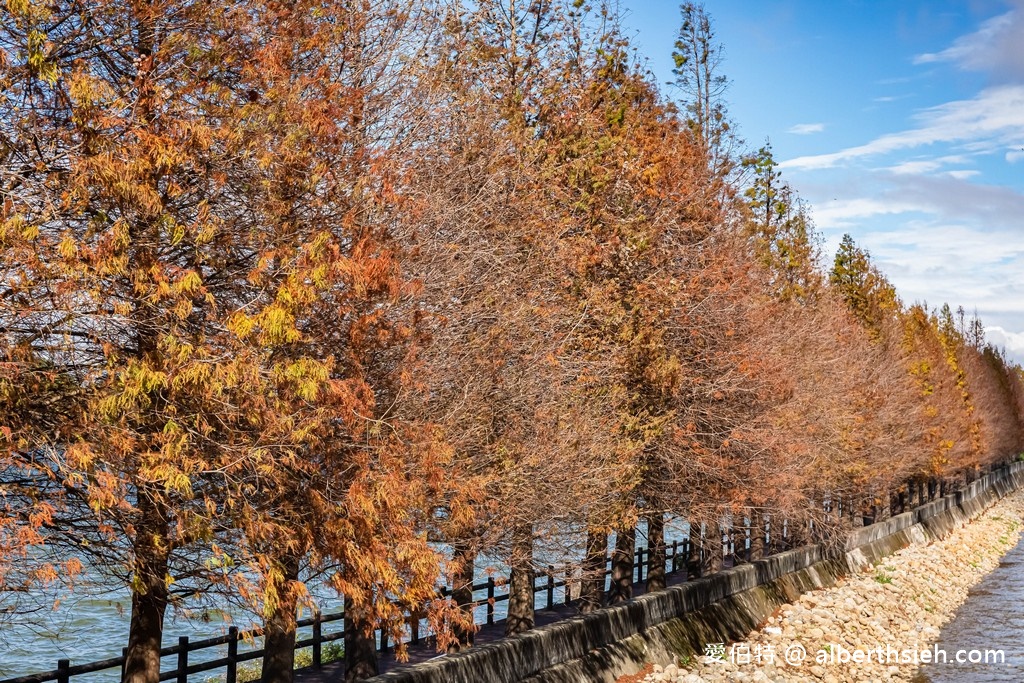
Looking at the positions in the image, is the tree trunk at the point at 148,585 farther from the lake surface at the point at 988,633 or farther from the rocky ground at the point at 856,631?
the lake surface at the point at 988,633

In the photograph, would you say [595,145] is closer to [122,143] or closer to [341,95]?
[341,95]

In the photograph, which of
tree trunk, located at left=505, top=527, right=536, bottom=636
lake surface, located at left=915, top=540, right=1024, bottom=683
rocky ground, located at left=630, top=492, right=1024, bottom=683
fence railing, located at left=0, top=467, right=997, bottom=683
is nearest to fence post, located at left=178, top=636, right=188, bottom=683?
fence railing, located at left=0, top=467, right=997, bottom=683

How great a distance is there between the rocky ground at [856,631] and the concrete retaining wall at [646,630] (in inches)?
13.9

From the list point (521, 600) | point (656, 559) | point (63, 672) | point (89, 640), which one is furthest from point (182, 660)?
point (89, 640)

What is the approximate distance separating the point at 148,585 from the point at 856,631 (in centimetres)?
2181

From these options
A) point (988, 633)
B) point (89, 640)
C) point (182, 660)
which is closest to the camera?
point (182, 660)

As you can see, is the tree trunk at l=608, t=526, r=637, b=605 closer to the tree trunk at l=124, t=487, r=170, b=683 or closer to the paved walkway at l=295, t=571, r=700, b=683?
the paved walkway at l=295, t=571, r=700, b=683

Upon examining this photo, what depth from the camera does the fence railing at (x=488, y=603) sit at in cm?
1270

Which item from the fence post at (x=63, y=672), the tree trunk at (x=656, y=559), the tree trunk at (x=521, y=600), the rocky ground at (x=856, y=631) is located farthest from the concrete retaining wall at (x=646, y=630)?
the fence post at (x=63, y=672)

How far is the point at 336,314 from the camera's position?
402 inches

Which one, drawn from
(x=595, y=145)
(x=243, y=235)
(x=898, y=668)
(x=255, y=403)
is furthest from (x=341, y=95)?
(x=898, y=668)

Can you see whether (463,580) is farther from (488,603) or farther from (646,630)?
(646,630)

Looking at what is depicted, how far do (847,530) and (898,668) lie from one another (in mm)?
10286

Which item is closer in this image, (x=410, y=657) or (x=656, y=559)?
(x=410, y=657)
